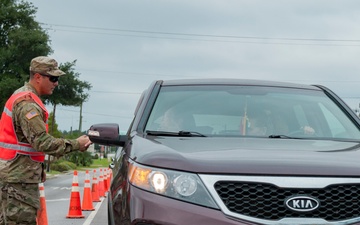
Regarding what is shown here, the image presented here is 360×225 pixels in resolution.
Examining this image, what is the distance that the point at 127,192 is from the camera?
392 cm

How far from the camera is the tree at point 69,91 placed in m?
45.9

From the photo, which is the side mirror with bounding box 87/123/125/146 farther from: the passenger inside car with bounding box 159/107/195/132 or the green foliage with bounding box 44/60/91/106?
the green foliage with bounding box 44/60/91/106

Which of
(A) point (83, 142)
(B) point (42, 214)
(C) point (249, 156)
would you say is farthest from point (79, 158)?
(C) point (249, 156)

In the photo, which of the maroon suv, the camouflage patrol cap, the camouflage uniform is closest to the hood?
the maroon suv

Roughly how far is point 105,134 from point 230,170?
59.4 inches

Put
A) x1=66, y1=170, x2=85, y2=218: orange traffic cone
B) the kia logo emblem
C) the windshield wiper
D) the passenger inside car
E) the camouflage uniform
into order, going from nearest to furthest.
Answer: the kia logo emblem
the windshield wiper
the passenger inside car
the camouflage uniform
x1=66, y1=170, x2=85, y2=218: orange traffic cone

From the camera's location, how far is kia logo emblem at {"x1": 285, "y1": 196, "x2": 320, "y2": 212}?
350 cm

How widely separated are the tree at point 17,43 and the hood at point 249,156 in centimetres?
3981

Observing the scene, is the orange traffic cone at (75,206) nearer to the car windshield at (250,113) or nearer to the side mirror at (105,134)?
the car windshield at (250,113)

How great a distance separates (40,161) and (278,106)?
195 centimetres

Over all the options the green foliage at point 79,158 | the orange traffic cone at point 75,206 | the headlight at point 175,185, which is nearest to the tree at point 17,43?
the orange traffic cone at point 75,206

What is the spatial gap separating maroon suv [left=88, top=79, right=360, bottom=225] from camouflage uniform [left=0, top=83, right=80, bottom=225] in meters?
0.62

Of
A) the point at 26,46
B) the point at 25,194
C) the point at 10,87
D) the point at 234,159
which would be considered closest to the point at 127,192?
the point at 234,159

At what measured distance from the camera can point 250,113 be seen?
202 inches
